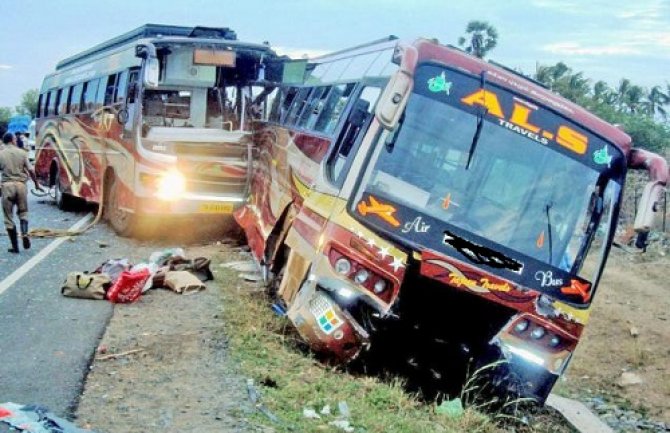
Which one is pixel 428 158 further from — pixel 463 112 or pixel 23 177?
pixel 23 177

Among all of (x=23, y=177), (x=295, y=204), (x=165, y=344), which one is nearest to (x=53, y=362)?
(x=165, y=344)

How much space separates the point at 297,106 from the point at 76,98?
7.50 metres

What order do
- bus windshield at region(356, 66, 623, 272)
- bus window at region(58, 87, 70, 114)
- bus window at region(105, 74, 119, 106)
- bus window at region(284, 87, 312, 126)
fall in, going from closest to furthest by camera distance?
1. bus windshield at region(356, 66, 623, 272)
2. bus window at region(284, 87, 312, 126)
3. bus window at region(105, 74, 119, 106)
4. bus window at region(58, 87, 70, 114)

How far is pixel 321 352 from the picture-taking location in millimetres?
6238

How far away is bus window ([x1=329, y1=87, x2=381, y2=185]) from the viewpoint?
6422 millimetres

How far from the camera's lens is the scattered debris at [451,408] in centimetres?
591

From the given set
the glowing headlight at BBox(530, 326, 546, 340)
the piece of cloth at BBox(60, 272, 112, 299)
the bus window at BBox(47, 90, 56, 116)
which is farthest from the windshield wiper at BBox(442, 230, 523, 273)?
the bus window at BBox(47, 90, 56, 116)

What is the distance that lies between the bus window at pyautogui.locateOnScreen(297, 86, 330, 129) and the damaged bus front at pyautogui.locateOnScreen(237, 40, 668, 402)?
88.4 inches

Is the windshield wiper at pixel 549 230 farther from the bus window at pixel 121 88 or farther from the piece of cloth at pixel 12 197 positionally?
the bus window at pixel 121 88

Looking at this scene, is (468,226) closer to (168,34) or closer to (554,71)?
(168,34)

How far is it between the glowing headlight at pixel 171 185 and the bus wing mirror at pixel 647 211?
726 cm

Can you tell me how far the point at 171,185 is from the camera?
37.8 ft

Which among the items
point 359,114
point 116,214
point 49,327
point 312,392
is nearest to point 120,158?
point 116,214

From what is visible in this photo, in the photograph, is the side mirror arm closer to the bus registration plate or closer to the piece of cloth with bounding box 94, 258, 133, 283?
the piece of cloth with bounding box 94, 258, 133, 283
